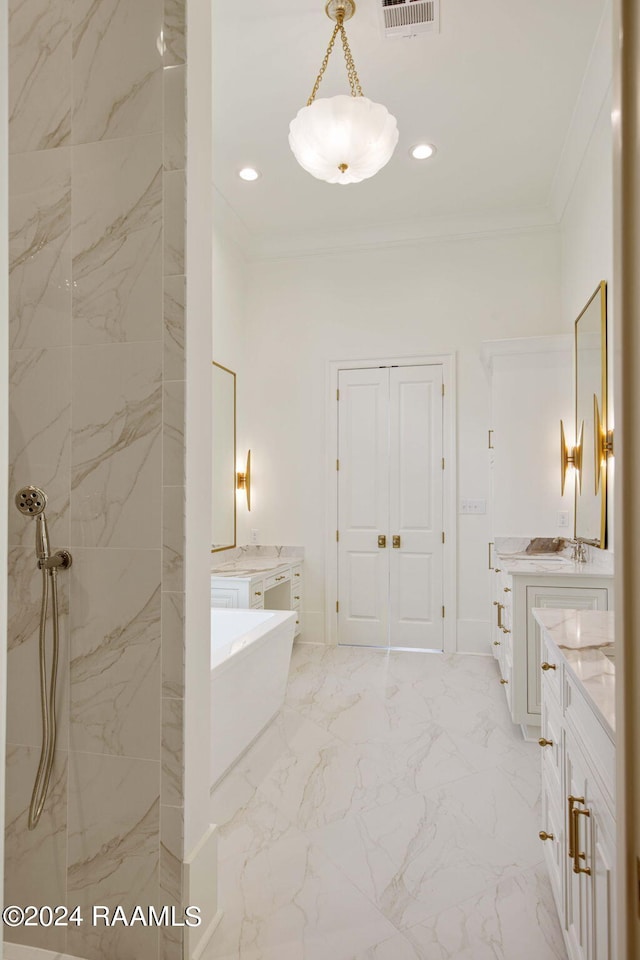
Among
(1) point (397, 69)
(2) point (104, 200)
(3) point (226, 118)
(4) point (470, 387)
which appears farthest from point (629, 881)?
(4) point (470, 387)

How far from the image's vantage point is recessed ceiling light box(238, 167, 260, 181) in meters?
4.12

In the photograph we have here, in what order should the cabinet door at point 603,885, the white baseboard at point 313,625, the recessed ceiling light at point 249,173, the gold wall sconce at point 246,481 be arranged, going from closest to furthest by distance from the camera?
the cabinet door at point 603,885 < the recessed ceiling light at point 249,173 < the white baseboard at point 313,625 < the gold wall sconce at point 246,481

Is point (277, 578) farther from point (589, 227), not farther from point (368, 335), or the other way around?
point (589, 227)

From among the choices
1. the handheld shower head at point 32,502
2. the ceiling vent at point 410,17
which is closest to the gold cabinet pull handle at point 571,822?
the handheld shower head at point 32,502

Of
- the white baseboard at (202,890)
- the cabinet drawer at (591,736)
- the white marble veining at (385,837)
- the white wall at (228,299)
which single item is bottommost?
the white marble veining at (385,837)

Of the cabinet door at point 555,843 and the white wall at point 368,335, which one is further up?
the white wall at point 368,335

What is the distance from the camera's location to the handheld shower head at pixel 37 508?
1.54 meters

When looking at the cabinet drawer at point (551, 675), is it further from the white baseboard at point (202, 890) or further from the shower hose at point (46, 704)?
the shower hose at point (46, 704)

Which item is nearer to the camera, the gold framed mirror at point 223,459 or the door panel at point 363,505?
the gold framed mirror at point 223,459

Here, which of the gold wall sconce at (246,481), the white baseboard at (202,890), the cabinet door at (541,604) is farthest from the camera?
the gold wall sconce at (246,481)

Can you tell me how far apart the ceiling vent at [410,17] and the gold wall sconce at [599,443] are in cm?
208

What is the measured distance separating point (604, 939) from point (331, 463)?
410cm

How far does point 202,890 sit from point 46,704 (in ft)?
2.15

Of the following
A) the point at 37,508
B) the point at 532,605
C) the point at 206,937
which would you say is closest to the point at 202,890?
the point at 206,937
